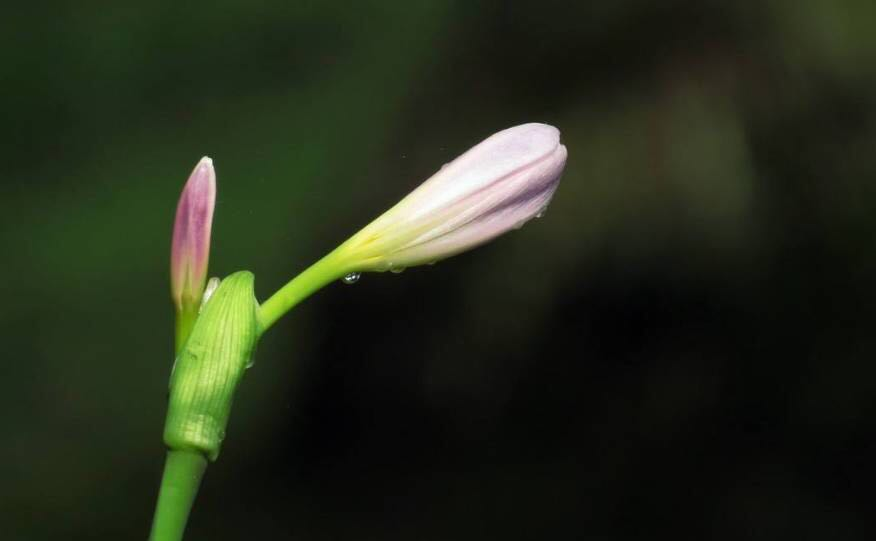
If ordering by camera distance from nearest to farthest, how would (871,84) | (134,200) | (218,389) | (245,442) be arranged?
(218,389) < (871,84) < (245,442) < (134,200)

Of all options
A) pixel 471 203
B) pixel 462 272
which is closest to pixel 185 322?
pixel 471 203

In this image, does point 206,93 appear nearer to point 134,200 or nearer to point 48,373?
point 134,200

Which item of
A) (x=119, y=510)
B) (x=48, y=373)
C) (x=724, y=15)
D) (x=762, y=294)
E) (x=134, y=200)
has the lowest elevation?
(x=119, y=510)

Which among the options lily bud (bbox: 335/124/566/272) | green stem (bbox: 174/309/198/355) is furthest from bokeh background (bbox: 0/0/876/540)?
green stem (bbox: 174/309/198/355)

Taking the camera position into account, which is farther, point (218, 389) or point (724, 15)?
point (724, 15)

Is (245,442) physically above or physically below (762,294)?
below

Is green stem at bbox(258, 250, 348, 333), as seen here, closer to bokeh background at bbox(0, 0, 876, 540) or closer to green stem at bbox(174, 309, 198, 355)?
green stem at bbox(174, 309, 198, 355)

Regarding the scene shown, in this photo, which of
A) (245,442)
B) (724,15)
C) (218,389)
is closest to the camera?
(218,389)

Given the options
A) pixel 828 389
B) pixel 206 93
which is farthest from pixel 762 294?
pixel 206 93
